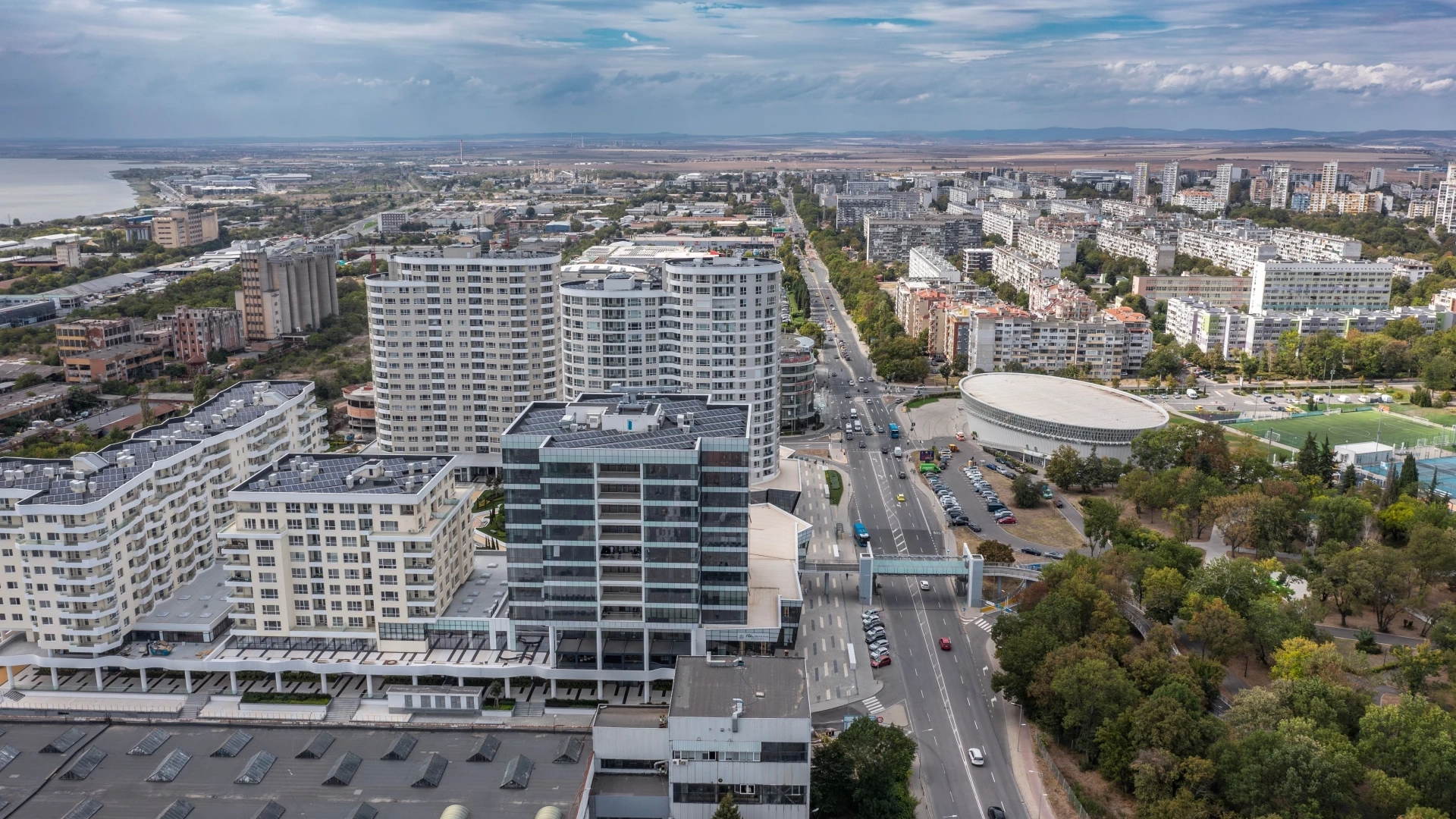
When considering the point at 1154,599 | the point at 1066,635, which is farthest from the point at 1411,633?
the point at 1066,635

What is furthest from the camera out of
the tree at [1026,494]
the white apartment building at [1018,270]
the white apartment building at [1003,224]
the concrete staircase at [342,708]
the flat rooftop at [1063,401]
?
the white apartment building at [1003,224]

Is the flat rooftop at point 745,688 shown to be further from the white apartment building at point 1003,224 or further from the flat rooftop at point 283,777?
the white apartment building at point 1003,224

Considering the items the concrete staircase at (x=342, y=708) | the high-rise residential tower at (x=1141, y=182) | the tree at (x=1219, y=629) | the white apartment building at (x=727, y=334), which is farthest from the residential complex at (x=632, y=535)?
the high-rise residential tower at (x=1141, y=182)

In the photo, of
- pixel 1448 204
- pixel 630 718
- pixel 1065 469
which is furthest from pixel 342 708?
pixel 1448 204

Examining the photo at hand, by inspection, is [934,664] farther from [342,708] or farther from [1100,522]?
[342,708]

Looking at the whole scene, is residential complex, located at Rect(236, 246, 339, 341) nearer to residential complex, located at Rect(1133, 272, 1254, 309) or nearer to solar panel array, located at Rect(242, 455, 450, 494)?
solar panel array, located at Rect(242, 455, 450, 494)

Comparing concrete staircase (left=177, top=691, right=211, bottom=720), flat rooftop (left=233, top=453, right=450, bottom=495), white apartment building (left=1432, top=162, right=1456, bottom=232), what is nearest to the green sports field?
flat rooftop (left=233, top=453, right=450, bottom=495)

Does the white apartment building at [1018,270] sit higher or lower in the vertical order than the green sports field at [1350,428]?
higher
